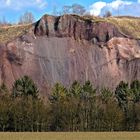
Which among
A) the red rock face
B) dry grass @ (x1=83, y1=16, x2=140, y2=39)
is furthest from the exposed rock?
dry grass @ (x1=83, y1=16, x2=140, y2=39)

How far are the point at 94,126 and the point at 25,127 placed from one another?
49.7 feet

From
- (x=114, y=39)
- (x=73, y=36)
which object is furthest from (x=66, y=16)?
(x=114, y=39)

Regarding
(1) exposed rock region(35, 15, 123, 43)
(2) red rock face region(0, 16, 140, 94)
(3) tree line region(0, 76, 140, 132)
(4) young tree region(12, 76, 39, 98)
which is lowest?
(3) tree line region(0, 76, 140, 132)

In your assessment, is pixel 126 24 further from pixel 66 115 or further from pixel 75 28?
pixel 66 115

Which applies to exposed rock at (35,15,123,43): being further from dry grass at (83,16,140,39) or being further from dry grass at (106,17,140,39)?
dry grass at (106,17,140,39)

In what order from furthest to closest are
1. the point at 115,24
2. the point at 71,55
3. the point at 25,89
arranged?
the point at 115,24, the point at 71,55, the point at 25,89

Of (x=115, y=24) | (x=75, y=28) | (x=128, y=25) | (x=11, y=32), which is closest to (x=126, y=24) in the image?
(x=128, y=25)

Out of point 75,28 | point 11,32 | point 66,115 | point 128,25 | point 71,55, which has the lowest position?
point 66,115

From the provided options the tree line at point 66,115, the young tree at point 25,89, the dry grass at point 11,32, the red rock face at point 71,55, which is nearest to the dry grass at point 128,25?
the red rock face at point 71,55

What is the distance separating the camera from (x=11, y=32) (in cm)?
17500

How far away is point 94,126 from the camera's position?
107m

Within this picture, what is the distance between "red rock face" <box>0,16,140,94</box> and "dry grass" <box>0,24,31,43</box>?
673cm

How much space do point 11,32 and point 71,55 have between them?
97.2ft

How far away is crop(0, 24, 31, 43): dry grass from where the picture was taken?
162337mm
